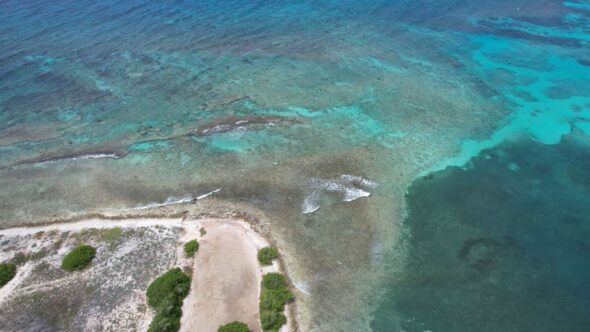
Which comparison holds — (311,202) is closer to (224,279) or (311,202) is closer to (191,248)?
(224,279)

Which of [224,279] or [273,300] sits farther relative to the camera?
[224,279]

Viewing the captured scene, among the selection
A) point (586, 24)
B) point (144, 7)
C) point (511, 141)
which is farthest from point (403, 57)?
point (144, 7)

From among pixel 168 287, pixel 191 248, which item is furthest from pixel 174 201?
pixel 168 287

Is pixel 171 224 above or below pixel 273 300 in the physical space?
above

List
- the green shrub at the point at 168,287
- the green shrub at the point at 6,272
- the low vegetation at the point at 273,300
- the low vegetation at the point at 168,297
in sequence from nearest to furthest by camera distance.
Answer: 1. the low vegetation at the point at 168,297
2. the low vegetation at the point at 273,300
3. the green shrub at the point at 168,287
4. the green shrub at the point at 6,272

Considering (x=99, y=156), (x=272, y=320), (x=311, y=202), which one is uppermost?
(x=99, y=156)

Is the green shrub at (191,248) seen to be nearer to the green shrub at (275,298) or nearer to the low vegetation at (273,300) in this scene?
the low vegetation at (273,300)

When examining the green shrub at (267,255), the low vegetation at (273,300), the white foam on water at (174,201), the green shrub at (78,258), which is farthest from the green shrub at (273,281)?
the green shrub at (78,258)
